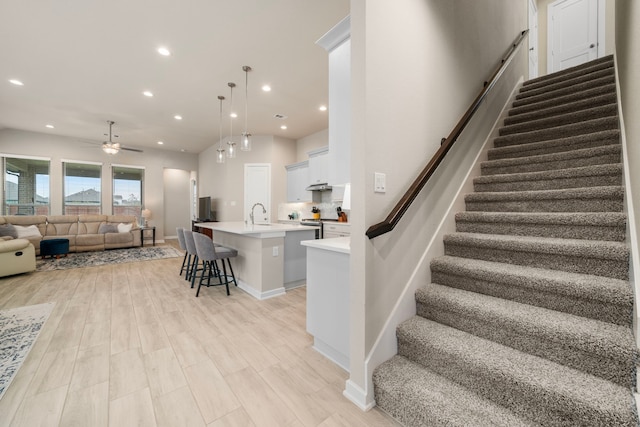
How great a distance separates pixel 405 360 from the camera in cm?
167

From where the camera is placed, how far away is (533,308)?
1.55 metres

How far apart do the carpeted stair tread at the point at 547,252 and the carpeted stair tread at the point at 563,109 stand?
2.02 metres

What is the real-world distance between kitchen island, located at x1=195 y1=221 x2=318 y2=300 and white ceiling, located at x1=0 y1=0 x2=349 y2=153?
7.86 feet

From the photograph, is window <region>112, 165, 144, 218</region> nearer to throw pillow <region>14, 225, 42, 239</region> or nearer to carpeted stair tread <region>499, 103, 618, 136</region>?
throw pillow <region>14, 225, 42, 239</region>

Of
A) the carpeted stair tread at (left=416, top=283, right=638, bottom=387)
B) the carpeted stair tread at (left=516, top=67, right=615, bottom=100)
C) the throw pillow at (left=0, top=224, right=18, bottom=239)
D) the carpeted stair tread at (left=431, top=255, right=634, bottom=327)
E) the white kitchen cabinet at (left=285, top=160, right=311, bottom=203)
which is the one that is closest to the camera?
the carpeted stair tread at (left=416, top=283, right=638, bottom=387)

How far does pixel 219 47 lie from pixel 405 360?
397 centimetres

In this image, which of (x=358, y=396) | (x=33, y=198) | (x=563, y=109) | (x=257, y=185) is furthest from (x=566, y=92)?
(x=33, y=198)

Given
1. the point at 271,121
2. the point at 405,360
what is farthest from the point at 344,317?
the point at 271,121

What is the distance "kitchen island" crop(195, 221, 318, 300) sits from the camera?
345 cm

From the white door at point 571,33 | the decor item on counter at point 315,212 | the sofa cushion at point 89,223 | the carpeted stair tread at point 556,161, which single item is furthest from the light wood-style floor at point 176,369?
the white door at point 571,33

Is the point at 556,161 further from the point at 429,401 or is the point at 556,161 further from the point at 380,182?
the point at 429,401

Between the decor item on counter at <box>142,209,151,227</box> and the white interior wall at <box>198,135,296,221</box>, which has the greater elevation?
the white interior wall at <box>198,135,296,221</box>

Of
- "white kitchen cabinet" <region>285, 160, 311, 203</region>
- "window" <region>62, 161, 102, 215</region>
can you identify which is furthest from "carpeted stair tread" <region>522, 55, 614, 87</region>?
"window" <region>62, 161, 102, 215</region>

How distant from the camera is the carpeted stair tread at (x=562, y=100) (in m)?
2.88
